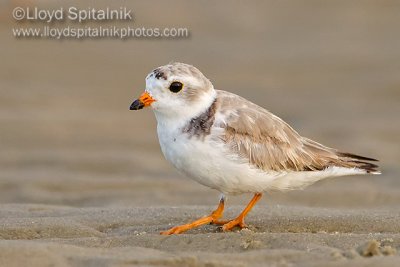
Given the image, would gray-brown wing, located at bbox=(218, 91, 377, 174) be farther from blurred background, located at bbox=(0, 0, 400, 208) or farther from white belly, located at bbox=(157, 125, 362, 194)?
blurred background, located at bbox=(0, 0, 400, 208)

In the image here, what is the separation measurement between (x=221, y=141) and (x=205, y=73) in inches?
381

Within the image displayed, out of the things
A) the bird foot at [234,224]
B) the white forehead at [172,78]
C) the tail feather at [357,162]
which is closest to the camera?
the white forehead at [172,78]

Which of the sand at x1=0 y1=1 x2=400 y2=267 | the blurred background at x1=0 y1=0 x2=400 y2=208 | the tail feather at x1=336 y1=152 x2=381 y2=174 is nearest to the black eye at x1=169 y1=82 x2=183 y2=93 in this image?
the sand at x1=0 y1=1 x2=400 y2=267

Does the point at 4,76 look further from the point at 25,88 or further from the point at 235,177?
the point at 235,177

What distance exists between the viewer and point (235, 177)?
6.53 meters

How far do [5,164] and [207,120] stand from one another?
570 centimetres

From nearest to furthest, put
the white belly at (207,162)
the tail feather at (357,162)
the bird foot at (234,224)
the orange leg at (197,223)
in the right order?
the white belly at (207,162)
the orange leg at (197,223)
the bird foot at (234,224)
the tail feather at (357,162)

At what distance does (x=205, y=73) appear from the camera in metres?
16.1

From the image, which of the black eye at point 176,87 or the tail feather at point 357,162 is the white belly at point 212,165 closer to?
the black eye at point 176,87

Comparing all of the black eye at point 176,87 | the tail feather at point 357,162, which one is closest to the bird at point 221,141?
the black eye at point 176,87

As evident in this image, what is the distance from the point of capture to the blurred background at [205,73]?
10.5 meters

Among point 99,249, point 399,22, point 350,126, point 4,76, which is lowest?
point 99,249

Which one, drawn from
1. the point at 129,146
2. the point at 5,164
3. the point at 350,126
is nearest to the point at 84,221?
the point at 5,164

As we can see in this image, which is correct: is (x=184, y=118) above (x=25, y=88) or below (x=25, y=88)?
below
